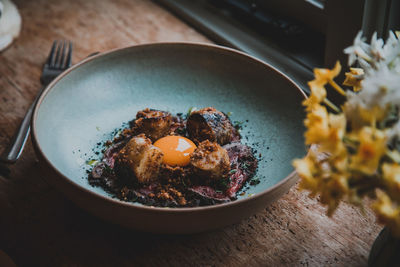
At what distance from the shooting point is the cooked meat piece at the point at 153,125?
3.89ft

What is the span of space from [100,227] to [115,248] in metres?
0.08

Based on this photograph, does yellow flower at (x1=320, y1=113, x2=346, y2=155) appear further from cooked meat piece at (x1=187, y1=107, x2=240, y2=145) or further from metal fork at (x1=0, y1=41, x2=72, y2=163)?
metal fork at (x1=0, y1=41, x2=72, y2=163)

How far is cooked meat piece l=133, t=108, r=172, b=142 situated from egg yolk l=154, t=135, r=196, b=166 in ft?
0.09

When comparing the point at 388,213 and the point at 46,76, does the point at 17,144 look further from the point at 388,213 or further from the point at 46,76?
the point at 388,213

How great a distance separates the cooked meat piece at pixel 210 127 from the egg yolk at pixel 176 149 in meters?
0.04

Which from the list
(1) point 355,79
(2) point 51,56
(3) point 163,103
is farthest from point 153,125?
(2) point 51,56

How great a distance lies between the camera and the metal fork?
125 cm

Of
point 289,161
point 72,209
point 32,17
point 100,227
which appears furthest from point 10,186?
point 32,17

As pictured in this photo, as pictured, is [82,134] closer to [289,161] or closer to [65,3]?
[289,161]

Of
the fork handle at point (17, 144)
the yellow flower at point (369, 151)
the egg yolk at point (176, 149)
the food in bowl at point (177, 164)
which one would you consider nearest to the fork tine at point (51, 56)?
the fork handle at point (17, 144)

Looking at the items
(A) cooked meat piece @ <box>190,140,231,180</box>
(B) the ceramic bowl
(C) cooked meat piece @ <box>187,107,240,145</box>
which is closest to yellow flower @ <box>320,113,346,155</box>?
(B) the ceramic bowl

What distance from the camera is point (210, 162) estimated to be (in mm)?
1039

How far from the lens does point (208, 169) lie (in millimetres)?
1030

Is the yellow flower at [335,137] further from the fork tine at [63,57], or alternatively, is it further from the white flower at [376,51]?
the fork tine at [63,57]
